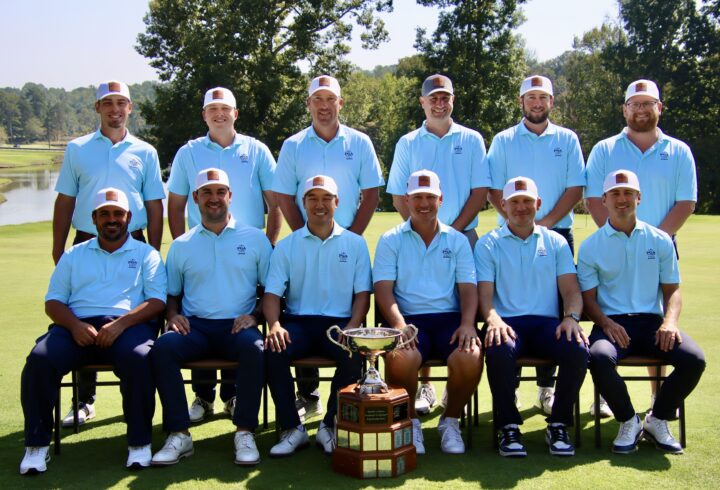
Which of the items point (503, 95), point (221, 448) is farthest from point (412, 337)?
point (503, 95)

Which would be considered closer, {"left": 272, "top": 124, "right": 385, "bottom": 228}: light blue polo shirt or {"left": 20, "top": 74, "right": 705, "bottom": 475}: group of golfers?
{"left": 20, "top": 74, "right": 705, "bottom": 475}: group of golfers

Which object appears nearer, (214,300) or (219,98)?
(214,300)

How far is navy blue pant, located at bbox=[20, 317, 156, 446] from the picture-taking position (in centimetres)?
514

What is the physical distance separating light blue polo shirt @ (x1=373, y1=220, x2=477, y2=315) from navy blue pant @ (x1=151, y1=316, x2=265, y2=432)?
0.97m

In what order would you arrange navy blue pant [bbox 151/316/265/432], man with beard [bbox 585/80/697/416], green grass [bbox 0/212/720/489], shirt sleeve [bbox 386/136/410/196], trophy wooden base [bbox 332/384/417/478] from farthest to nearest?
shirt sleeve [bbox 386/136/410/196] → man with beard [bbox 585/80/697/416] → navy blue pant [bbox 151/316/265/432] → trophy wooden base [bbox 332/384/417/478] → green grass [bbox 0/212/720/489]

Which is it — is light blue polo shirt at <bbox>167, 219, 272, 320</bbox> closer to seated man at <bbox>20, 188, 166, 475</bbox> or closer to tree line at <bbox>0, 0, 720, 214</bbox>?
seated man at <bbox>20, 188, 166, 475</bbox>

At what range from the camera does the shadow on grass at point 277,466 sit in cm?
481

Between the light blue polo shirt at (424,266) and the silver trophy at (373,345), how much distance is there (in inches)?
23.1

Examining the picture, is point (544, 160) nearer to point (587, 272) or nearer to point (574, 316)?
point (587, 272)

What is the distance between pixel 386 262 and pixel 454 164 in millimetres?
1064

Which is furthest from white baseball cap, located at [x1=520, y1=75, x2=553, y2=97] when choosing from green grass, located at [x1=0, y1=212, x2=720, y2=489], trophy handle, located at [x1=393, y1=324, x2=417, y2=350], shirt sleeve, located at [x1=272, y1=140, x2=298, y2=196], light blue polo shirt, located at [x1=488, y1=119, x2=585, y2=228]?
green grass, located at [x1=0, y1=212, x2=720, y2=489]

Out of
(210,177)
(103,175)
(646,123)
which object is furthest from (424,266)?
(103,175)

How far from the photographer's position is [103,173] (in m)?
6.11

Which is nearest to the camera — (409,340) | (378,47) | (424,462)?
(409,340)
